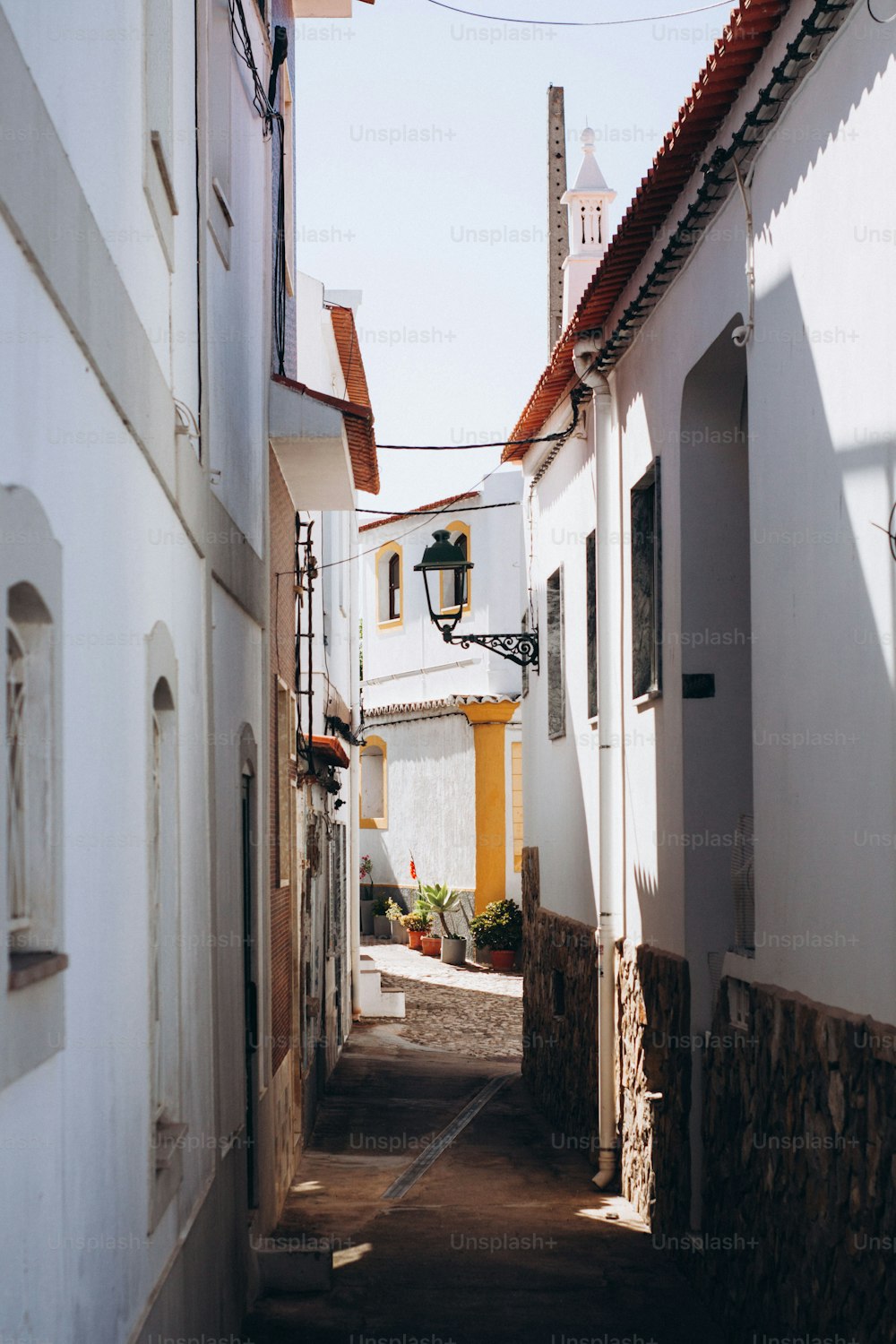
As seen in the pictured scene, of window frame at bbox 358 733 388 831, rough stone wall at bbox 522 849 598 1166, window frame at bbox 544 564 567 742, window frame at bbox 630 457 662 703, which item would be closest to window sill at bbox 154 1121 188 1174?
window frame at bbox 630 457 662 703

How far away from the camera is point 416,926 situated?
31.2 meters

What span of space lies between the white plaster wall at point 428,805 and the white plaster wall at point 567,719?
13.3 m

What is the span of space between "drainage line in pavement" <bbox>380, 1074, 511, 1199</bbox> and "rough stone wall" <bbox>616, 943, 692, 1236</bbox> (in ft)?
5.57

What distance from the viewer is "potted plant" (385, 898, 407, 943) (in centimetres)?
3288

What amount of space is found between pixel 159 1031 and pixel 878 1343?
9.13 ft

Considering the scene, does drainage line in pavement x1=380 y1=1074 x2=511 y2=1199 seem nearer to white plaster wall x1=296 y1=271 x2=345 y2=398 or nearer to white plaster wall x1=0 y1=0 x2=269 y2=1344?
white plaster wall x1=0 y1=0 x2=269 y2=1344

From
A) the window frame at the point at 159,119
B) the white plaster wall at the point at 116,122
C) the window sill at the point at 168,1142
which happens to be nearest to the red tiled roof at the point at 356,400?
the white plaster wall at the point at 116,122

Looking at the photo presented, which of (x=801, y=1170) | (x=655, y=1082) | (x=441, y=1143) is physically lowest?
(x=441, y=1143)

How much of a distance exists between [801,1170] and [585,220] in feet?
35.4

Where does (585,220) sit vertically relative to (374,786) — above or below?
above

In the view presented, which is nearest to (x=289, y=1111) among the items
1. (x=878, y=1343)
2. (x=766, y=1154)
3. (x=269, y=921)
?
(x=269, y=921)

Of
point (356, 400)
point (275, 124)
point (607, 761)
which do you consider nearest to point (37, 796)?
point (607, 761)

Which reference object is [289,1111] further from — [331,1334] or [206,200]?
[206,200]

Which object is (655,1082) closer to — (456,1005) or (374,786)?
(456,1005)
